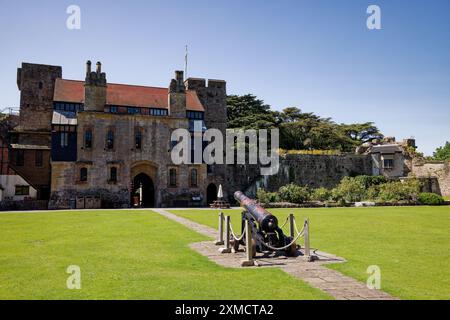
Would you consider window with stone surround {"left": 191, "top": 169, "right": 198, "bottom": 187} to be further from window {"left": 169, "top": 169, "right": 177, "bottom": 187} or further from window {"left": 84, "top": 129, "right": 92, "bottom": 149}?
window {"left": 84, "top": 129, "right": 92, "bottom": 149}

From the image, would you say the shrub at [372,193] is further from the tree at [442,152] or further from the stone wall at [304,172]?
the tree at [442,152]

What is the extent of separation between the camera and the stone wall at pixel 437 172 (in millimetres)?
42844

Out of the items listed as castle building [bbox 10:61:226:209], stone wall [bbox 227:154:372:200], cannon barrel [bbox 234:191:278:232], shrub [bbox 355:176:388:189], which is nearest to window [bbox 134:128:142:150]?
A: castle building [bbox 10:61:226:209]

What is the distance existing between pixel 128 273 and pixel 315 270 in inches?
165

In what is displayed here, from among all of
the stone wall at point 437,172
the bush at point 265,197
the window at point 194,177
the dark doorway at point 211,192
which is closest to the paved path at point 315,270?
the bush at point 265,197

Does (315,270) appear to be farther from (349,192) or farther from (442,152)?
(442,152)

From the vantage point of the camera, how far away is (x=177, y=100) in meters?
37.2

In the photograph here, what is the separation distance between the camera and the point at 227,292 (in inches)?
266

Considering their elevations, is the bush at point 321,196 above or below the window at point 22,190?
below

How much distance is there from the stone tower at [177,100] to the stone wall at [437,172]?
29371 millimetres

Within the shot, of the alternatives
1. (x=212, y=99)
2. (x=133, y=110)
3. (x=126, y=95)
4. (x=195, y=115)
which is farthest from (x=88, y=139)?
(x=212, y=99)

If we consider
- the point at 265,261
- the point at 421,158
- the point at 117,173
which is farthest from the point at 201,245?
the point at 421,158

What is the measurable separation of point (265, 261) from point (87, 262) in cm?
449

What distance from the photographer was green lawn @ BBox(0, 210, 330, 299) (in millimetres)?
6688
